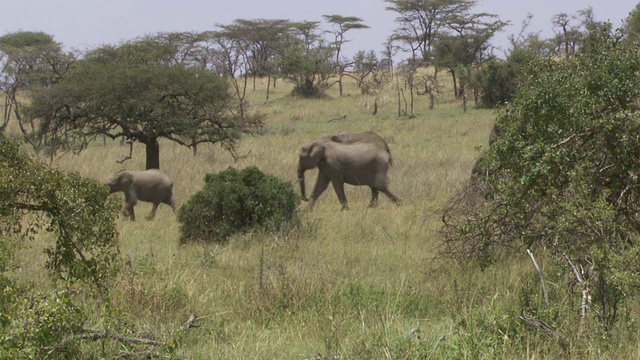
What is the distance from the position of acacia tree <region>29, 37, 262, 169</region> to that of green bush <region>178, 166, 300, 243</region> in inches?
251

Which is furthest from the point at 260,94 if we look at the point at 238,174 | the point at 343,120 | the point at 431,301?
the point at 431,301

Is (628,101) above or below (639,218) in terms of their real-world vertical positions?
above

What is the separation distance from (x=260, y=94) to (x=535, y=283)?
123 feet

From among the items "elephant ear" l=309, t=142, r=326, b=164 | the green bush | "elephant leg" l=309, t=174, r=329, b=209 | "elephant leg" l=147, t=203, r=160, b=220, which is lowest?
"elephant leg" l=147, t=203, r=160, b=220

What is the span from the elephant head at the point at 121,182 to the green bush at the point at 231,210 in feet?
10.6

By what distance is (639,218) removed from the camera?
6609 mm

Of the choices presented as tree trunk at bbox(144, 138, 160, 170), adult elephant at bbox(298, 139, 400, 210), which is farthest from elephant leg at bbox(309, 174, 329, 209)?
tree trunk at bbox(144, 138, 160, 170)

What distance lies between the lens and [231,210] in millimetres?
10594

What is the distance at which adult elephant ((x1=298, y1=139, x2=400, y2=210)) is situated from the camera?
→ 551 inches

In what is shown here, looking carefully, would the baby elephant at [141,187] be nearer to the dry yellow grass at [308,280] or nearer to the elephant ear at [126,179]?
the elephant ear at [126,179]

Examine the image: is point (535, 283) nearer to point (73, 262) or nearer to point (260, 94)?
point (73, 262)

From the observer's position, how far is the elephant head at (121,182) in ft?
45.1

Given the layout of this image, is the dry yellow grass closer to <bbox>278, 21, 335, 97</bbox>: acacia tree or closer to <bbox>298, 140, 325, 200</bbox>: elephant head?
<bbox>298, 140, 325, 200</bbox>: elephant head

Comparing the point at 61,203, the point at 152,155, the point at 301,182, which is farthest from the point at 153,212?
the point at 61,203
